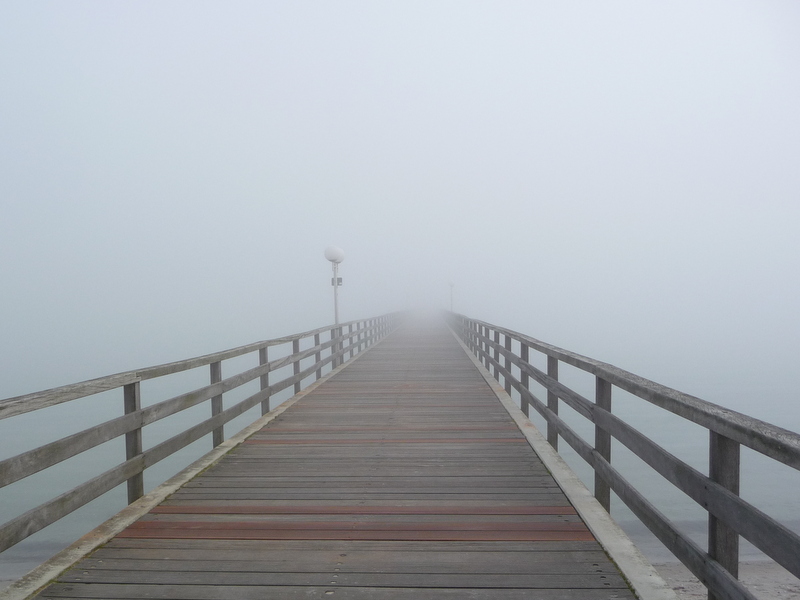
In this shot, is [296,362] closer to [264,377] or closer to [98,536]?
[264,377]

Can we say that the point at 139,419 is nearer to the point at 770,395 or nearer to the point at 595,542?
the point at 595,542

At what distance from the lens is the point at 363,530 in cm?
356

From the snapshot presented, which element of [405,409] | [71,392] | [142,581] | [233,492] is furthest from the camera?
[405,409]

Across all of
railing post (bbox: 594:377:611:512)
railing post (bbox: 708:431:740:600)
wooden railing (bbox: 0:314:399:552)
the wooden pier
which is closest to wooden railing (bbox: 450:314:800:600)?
railing post (bbox: 708:431:740:600)

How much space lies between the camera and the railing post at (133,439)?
3.99m

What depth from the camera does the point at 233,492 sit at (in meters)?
4.35

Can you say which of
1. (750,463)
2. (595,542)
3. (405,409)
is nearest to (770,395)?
(750,463)

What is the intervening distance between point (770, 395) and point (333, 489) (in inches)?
1701

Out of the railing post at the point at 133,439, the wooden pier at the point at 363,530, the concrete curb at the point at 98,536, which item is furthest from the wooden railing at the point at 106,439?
the wooden pier at the point at 363,530

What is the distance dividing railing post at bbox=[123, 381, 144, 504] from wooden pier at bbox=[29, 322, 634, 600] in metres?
0.27

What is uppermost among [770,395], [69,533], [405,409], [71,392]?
[71,392]

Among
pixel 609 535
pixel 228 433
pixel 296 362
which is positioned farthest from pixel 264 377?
pixel 228 433

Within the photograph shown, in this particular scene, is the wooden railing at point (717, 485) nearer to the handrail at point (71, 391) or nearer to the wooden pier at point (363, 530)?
the wooden pier at point (363, 530)

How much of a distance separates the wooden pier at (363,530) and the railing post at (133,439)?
270mm
